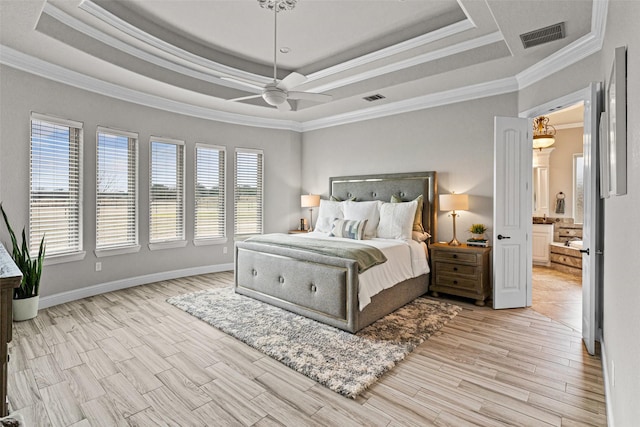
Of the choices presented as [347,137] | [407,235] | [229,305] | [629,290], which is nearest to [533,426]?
[629,290]

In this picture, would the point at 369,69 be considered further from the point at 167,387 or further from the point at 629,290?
the point at 167,387

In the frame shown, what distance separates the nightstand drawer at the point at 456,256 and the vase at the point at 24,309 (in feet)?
15.1

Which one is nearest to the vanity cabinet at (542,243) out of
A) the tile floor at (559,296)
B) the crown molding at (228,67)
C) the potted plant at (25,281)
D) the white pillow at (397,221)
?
the tile floor at (559,296)

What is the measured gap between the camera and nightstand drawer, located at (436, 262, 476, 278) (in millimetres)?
4039

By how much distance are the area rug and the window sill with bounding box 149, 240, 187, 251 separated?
3.81 feet

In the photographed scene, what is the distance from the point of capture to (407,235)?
14.2 feet

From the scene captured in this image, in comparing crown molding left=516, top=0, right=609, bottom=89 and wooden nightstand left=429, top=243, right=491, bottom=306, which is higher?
crown molding left=516, top=0, right=609, bottom=89

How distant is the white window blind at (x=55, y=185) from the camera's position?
3.75 metres

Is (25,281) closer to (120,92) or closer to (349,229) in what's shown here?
(120,92)

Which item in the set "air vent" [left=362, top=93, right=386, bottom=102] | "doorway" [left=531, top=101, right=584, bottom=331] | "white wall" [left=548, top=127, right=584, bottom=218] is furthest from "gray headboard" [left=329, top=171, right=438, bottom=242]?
"white wall" [left=548, top=127, right=584, bottom=218]

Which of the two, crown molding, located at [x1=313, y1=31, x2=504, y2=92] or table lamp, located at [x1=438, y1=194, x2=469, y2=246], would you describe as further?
table lamp, located at [x1=438, y1=194, x2=469, y2=246]

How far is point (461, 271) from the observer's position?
4109 mm

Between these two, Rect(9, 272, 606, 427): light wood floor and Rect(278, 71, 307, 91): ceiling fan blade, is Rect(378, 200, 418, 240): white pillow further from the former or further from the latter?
Rect(278, 71, 307, 91): ceiling fan blade

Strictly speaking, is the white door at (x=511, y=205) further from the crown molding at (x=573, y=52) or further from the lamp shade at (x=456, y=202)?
the crown molding at (x=573, y=52)
